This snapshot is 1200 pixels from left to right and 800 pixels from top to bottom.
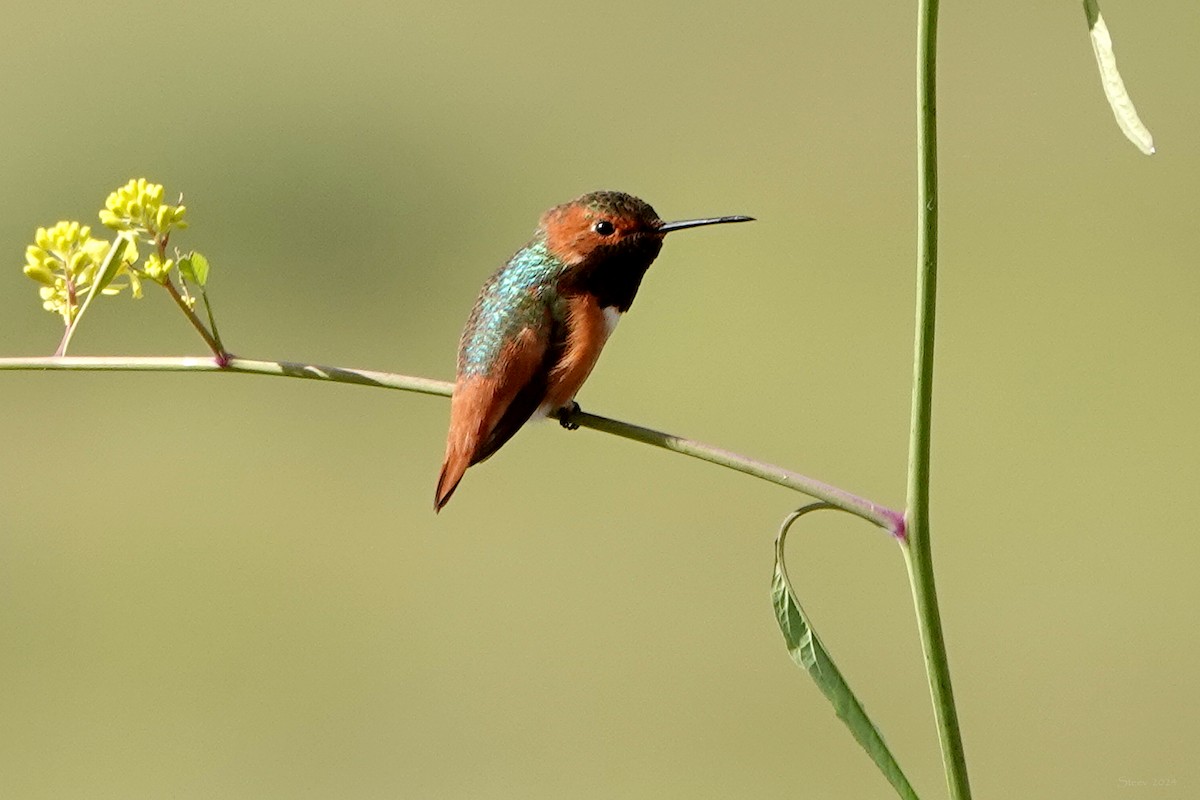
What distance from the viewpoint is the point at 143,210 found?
1203 millimetres

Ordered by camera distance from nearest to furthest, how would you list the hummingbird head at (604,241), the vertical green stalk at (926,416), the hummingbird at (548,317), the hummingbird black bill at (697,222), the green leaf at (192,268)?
the vertical green stalk at (926,416)
the green leaf at (192,268)
the hummingbird black bill at (697,222)
the hummingbird at (548,317)
the hummingbird head at (604,241)

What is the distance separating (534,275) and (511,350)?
15cm

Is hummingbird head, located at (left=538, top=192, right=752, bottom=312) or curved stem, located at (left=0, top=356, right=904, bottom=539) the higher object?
curved stem, located at (left=0, top=356, right=904, bottom=539)

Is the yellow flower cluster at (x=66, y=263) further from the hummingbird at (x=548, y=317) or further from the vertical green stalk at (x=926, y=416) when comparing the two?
the vertical green stalk at (x=926, y=416)

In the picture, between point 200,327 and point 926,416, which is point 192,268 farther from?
point 926,416

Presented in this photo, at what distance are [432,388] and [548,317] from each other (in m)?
0.79

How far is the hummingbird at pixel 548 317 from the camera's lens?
174cm

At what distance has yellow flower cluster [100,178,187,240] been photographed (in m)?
1.20

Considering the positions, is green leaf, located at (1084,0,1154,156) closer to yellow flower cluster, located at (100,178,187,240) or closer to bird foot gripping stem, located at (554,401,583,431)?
yellow flower cluster, located at (100,178,187,240)

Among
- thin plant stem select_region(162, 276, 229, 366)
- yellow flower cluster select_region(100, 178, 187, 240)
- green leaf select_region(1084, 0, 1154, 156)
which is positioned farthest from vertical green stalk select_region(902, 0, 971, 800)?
yellow flower cluster select_region(100, 178, 187, 240)

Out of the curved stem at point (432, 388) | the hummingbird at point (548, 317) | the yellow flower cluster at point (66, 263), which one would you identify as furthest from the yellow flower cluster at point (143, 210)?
the hummingbird at point (548, 317)

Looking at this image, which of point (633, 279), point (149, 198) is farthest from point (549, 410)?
point (149, 198)

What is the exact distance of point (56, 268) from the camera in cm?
123

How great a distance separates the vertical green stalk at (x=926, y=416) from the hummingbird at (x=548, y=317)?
892 mm
